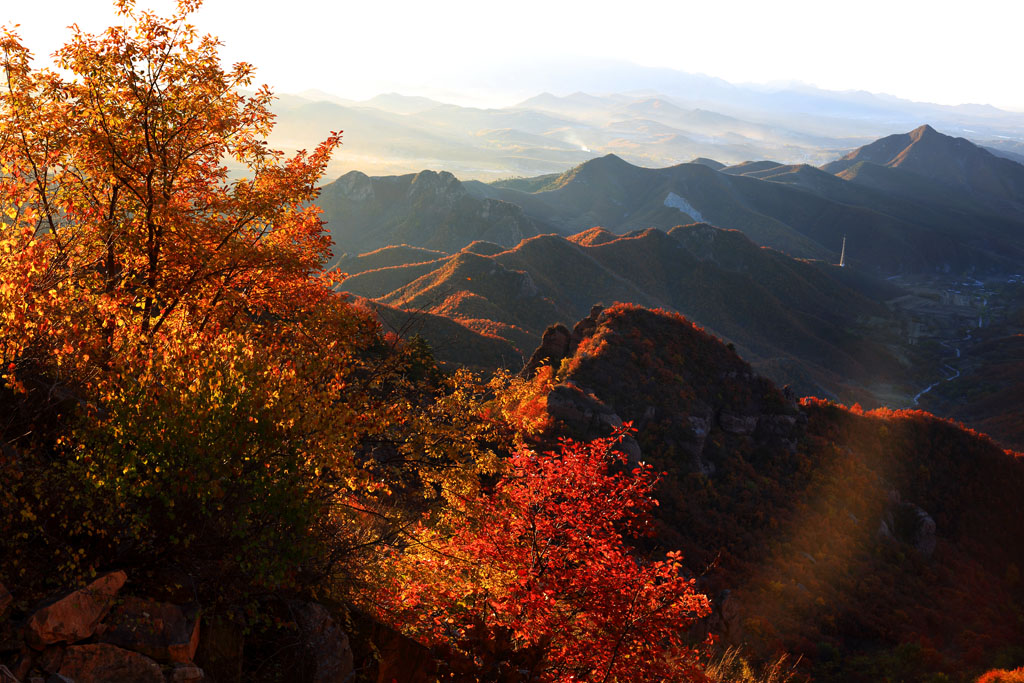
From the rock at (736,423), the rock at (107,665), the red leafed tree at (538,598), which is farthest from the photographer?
the rock at (736,423)

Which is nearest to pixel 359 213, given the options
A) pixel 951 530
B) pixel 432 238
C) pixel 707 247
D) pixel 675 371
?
pixel 432 238

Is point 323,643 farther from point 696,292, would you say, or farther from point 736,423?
point 696,292

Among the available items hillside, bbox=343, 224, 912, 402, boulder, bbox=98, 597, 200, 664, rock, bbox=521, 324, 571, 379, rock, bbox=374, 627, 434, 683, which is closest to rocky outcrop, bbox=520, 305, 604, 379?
rock, bbox=521, 324, 571, 379

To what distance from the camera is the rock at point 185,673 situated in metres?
6.12

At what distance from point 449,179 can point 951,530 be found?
13408cm

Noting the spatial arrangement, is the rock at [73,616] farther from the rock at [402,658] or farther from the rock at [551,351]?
the rock at [551,351]

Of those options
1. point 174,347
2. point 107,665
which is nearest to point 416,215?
point 174,347

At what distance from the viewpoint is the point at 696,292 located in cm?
11138

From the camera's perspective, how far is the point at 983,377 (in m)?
88.7

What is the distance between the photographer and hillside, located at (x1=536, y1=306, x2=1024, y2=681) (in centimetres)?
2428

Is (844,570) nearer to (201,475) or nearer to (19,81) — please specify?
(201,475)

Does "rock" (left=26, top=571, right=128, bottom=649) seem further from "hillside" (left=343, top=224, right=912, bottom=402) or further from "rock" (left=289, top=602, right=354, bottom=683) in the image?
"hillside" (left=343, top=224, right=912, bottom=402)

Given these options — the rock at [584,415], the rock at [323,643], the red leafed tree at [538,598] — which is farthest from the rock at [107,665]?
the rock at [584,415]

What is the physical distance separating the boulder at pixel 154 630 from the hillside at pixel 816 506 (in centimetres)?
1978
